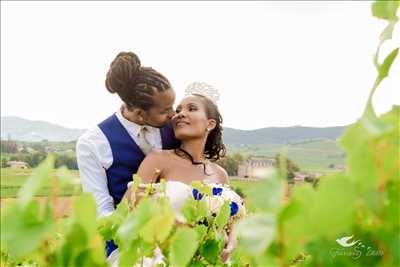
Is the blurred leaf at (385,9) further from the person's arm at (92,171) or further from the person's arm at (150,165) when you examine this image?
the person's arm at (92,171)

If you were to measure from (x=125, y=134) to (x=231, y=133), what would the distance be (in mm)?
9153

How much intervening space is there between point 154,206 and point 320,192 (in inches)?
3.9

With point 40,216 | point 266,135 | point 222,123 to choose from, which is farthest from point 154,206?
point 266,135

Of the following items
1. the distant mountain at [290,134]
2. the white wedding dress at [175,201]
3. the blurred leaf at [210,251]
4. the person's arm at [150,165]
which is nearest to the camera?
the white wedding dress at [175,201]

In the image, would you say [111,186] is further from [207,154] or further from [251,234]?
[251,234]

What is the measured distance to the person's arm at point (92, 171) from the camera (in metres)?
2.00

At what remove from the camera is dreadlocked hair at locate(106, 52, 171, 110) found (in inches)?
81.2

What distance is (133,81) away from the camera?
2154 millimetres

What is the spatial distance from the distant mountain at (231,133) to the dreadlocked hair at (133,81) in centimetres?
734

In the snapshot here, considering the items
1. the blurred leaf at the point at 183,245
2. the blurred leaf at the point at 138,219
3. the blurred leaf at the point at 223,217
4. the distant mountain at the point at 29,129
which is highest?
the blurred leaf at the point at 138,219

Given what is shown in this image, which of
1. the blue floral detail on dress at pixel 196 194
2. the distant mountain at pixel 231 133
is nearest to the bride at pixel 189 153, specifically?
the blue floral detail on dress at pixel 196 194

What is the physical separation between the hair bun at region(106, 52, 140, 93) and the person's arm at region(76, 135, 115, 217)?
0.86 ft

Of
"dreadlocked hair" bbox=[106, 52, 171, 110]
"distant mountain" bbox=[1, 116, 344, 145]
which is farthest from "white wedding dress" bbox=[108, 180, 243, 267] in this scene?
"distant mountain" bbox=[1, 116, 344, 145]

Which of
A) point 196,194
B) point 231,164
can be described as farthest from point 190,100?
point 231,164
